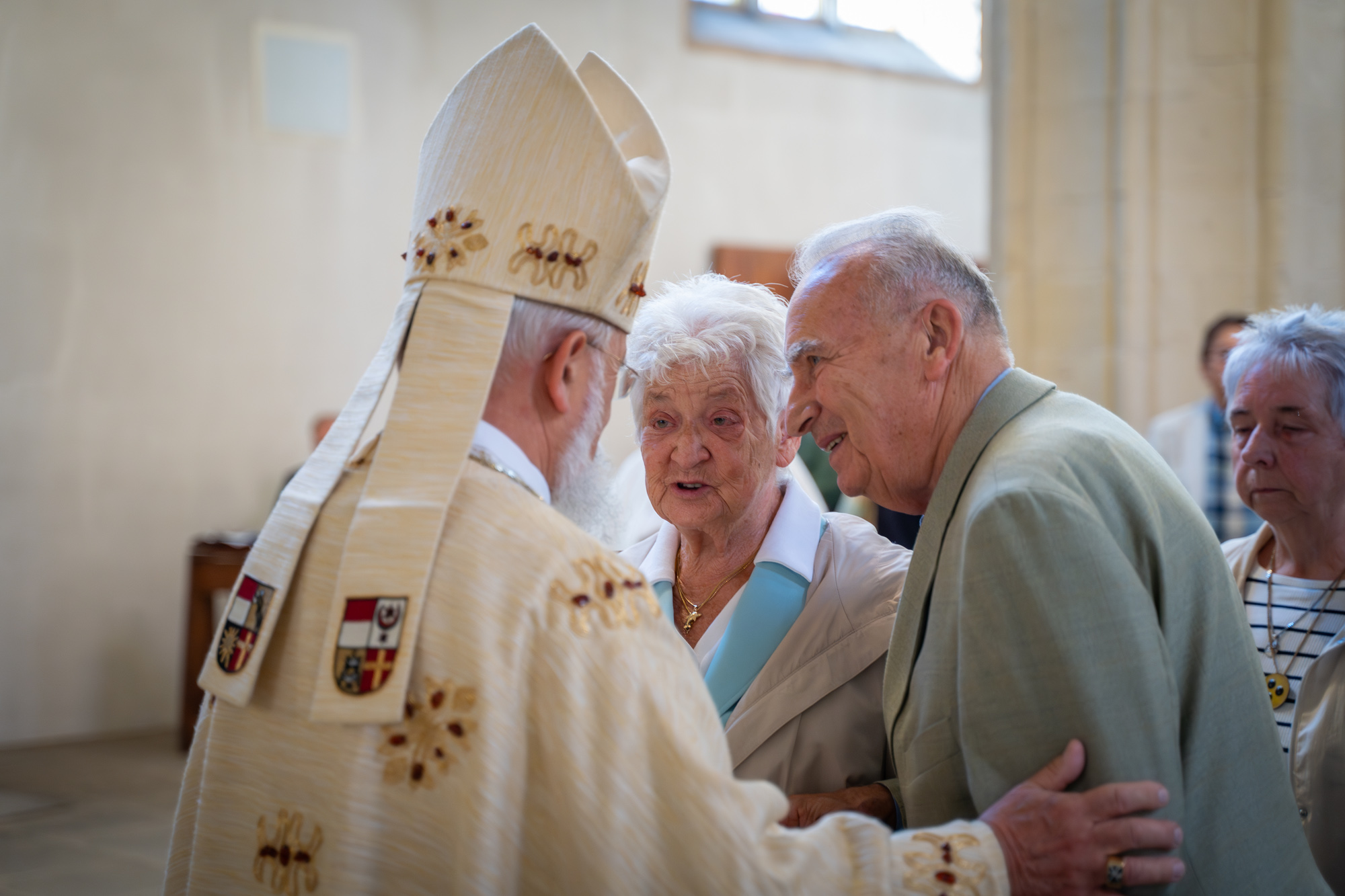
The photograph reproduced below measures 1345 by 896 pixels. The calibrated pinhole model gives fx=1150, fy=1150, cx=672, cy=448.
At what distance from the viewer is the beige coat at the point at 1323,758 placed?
221cm

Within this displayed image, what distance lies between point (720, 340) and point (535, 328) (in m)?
0.84

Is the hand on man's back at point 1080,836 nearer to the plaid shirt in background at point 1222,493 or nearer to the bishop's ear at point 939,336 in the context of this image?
the bishop's ear at point 939,336

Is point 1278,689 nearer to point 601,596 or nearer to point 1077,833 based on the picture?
point 1077,833

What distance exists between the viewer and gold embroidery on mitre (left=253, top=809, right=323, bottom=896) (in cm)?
139

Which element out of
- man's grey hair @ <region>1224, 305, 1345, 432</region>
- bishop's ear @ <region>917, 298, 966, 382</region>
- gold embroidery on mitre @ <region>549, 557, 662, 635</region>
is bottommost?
gold embroidery on mitre @ <region>549, 557, 662, 635</region>

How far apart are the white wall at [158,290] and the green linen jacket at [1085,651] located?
21.4ft

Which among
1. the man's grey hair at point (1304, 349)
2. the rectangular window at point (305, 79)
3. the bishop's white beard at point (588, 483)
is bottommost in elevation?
the bishop's white beard at point (588, 483)

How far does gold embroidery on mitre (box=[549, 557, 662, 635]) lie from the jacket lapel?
49cm

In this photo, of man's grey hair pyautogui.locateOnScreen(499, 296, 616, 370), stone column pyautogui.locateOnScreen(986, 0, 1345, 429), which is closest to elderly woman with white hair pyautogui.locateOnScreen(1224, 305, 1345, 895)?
man's grey hair pyautogui.locateOnScreen(499, 296, 616, 370)

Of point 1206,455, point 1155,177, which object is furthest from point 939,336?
point 1206,455

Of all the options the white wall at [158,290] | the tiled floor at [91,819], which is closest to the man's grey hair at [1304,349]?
the tiled floor at [91,819]

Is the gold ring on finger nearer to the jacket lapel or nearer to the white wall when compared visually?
the jacket lapel

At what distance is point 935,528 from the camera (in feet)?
5.81

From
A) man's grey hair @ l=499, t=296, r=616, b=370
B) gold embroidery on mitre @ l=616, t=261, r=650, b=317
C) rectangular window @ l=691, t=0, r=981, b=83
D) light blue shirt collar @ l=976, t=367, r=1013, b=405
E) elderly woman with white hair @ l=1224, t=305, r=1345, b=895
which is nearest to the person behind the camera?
man's grey hair @ l=499, t=296, r=616, b=370
